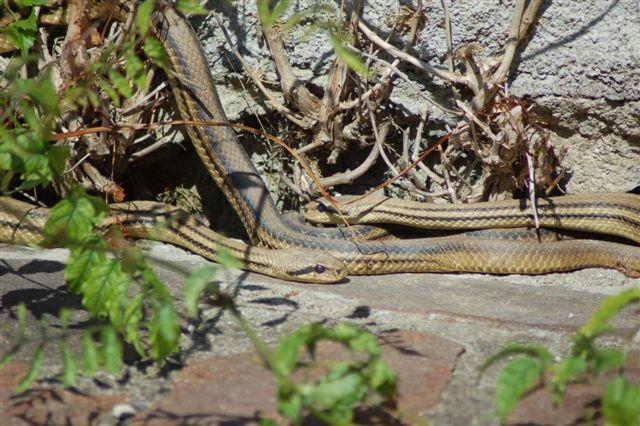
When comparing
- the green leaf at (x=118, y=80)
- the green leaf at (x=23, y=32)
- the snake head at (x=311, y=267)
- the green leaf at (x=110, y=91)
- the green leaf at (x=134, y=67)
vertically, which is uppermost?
the green leaf at (x=23, y=32)

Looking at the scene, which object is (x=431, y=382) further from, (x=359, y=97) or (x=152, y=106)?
(x=152, y=106)

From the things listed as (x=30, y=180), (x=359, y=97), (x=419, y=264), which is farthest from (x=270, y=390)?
(x=359, y=97)

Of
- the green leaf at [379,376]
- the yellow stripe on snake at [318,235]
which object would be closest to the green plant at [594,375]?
the green leaf at [379,376]

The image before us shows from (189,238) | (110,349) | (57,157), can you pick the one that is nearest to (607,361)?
(110,349)

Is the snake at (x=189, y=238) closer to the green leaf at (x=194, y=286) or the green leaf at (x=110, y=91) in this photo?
the green leaf at (x=110, y=91)

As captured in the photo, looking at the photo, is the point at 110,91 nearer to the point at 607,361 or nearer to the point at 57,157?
the point at 57,157
